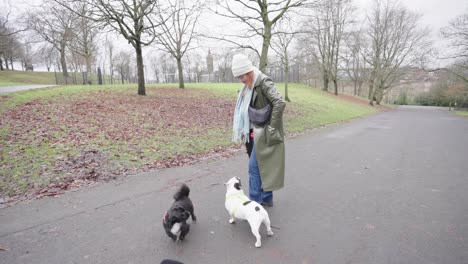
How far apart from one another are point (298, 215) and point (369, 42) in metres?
38.9

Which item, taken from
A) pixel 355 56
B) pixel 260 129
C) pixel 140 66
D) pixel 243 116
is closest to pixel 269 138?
pixel 260 129

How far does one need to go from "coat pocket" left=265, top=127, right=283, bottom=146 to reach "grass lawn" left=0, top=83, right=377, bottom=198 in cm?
334

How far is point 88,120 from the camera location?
28.0 ft

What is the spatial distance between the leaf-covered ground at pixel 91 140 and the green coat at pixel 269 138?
3.20m

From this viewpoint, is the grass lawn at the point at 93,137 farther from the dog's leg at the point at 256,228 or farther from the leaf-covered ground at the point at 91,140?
the dog's leg at the point at 256,228

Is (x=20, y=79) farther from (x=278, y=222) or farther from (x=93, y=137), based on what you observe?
(x=278, y=222)

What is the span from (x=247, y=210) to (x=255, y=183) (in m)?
0.75

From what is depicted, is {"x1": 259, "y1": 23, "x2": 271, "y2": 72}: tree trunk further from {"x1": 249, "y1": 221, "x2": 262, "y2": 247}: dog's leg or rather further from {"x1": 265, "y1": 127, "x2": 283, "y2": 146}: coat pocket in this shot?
{"x1": 249, "y1": 221, "x2": 262, "y2": 247}: dog's leg

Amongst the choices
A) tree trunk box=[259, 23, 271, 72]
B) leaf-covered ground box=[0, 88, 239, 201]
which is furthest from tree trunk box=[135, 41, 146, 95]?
tree trunk box=[259, 23, 271, 72]

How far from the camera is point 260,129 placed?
3.21 metres

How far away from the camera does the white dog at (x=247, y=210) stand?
2707 mm

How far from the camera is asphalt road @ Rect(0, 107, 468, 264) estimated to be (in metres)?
2.64

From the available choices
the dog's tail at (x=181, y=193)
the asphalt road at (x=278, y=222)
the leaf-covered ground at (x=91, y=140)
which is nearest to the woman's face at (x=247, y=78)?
the dog's tail at (x=181, y=193)

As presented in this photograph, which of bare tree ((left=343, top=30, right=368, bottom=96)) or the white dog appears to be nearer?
the white dog
